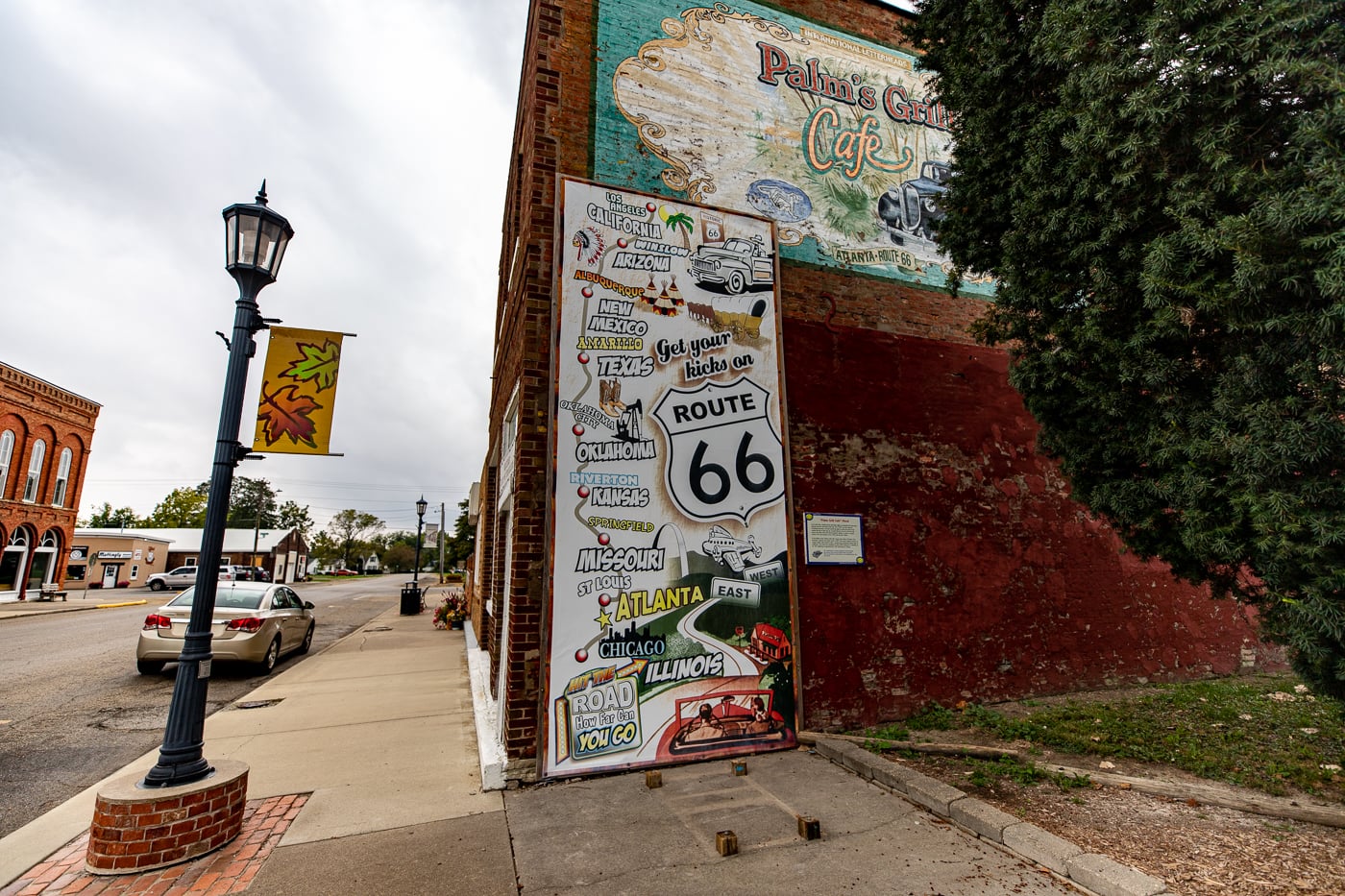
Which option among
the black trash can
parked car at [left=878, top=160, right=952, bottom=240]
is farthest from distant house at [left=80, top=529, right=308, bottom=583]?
parked car at [left=878, top=160, right=952, bottom=240]

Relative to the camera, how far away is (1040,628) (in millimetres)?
6941

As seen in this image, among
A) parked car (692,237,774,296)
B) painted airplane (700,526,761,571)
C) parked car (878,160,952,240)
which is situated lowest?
painted airplane (700,526,761,571)

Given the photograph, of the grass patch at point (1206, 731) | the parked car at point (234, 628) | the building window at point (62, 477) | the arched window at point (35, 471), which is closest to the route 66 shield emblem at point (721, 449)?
the grass patch at point (1206, 731)

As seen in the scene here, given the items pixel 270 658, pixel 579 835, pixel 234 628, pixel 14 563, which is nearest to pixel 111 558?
pixel 14 563

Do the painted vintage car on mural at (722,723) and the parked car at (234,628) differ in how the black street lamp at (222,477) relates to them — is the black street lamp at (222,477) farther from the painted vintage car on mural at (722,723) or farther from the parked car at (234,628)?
the parked car at (234,628)

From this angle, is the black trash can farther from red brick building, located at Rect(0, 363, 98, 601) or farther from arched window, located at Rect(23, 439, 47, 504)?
arched window, located at Rect(23, 439, 47, 504)

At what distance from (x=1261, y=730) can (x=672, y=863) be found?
20.3ft

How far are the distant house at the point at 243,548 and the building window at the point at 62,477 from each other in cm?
2173

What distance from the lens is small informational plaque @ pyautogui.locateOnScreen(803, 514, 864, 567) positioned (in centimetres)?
605

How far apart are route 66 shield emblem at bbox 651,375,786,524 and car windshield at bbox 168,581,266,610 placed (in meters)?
A: 8.53

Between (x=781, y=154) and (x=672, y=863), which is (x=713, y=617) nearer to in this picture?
(x=672, y=863)

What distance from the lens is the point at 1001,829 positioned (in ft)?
12.0

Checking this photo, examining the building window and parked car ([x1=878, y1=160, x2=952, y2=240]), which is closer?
parked car ([x1=878, y1=160, x2=952, y2=240])

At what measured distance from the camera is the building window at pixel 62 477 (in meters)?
27.4
